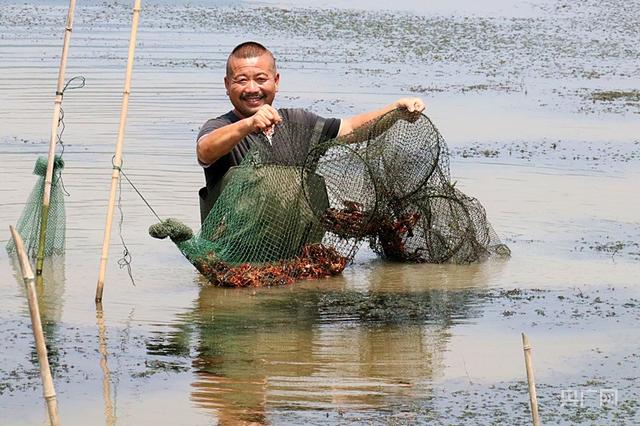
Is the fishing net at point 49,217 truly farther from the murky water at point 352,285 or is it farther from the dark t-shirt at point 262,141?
the dark t-shirt at point 262,141

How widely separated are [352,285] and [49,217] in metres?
1.88

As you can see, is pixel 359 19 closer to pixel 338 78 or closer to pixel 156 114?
pixel 338 78

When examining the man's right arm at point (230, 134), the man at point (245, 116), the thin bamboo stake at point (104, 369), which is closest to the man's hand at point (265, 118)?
the man's right arm at point (230, 134)

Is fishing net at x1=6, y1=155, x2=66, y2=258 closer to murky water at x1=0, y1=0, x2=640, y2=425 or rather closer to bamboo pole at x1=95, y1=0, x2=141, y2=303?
murky water at x1=0, y1=0, x2=640, y2=425

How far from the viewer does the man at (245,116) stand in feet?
28.2

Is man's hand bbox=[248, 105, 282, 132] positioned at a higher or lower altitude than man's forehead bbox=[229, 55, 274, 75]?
lower

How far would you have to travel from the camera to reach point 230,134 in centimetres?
827

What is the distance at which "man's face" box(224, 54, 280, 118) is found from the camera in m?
8.72

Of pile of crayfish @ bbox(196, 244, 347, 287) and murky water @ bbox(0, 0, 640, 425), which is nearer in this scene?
murky water @ bbox(0, 0, 640, 425)

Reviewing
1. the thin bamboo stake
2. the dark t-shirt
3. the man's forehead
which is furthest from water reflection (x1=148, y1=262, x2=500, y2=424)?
the man's forehead

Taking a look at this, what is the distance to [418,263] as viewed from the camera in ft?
30.8

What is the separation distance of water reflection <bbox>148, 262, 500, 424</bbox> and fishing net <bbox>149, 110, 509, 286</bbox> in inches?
5.7

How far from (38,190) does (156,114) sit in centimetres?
634

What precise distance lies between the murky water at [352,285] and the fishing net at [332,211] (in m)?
0.17
